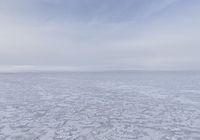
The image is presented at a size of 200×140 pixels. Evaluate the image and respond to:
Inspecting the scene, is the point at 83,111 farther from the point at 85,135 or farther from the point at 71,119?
the point at 85,135

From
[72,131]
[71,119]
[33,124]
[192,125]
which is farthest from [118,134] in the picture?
[33,124]

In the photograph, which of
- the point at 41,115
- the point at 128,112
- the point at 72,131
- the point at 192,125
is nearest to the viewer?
the point at 72,131

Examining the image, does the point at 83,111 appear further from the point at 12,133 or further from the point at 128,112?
the point at 12,133

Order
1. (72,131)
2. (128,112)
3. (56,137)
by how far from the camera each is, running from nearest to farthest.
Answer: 1. (56,137)
2. (72,131)
3. (128,112)

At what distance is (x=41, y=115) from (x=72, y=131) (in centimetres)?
164

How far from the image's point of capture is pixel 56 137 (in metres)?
3.04

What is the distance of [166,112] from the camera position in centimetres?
480

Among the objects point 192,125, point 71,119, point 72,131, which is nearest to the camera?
point 72,131

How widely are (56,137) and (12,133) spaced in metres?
1.01

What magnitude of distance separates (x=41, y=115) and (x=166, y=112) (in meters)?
3.91

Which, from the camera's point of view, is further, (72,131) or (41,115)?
(41,115)

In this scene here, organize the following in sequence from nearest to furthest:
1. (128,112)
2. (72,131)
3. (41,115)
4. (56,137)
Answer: (56,137) → (72,131) → (41,115) → (128,112)

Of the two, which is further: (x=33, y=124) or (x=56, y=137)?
(x=33, y=124)

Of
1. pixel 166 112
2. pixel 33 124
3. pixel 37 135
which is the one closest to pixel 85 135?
pixel 37 135
